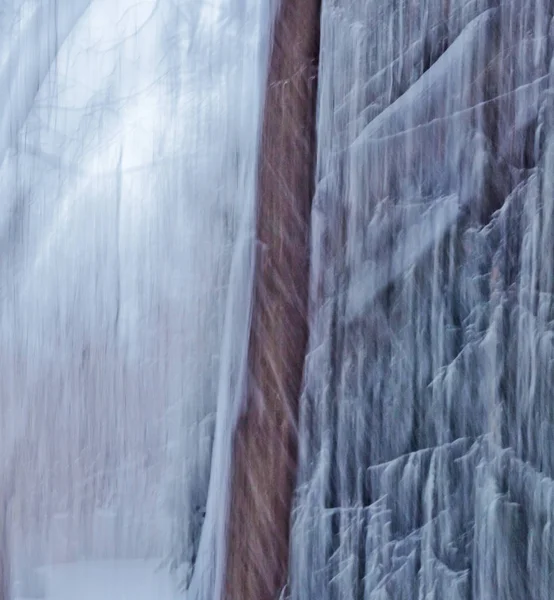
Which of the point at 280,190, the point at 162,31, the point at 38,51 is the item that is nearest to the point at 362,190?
the point at 280,190

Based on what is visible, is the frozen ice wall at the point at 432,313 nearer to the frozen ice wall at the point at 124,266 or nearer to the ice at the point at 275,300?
the ice at the point at 275,300

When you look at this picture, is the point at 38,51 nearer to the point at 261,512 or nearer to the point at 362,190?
the point at 362,190

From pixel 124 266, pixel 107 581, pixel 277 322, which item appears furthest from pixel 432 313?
pixel 107 581

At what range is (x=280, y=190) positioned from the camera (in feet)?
3.38

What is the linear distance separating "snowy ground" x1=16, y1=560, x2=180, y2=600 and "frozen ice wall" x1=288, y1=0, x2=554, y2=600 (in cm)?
19

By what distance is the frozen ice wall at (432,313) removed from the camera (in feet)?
3.18

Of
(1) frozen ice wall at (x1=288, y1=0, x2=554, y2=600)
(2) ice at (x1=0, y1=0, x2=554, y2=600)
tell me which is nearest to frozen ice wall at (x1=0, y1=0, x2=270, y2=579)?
(2) ice at (x1=0, y1=0, x2=554, y2=600)

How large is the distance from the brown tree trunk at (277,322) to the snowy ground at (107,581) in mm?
97

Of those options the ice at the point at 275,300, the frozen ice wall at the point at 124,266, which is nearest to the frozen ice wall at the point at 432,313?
the ice at the point at 275,300

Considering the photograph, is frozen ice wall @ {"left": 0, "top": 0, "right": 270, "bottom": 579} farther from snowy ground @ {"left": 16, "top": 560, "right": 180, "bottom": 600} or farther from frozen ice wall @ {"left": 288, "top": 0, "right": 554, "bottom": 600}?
frozen ice wall @ {"left": 288, "top": 0, "right": 554, "bottom": 600}

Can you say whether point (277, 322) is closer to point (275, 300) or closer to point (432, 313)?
point (275, 300)

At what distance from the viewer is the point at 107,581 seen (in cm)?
101

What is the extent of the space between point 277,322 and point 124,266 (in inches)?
8.9

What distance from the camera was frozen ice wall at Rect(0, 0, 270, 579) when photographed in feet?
3.37
